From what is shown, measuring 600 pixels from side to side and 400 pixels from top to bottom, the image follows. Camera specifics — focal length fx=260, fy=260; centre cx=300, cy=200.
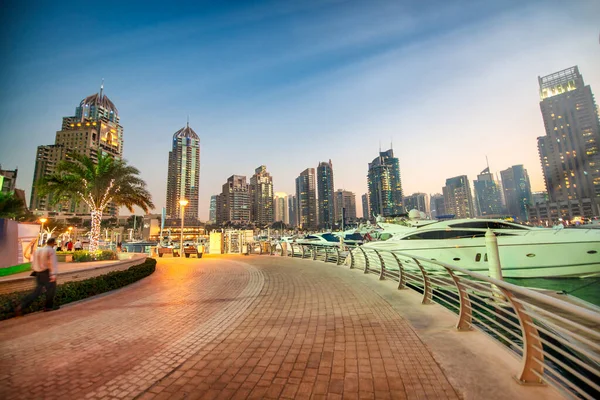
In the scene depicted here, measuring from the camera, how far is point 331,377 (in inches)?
134

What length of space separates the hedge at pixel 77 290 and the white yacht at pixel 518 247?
13531 mm

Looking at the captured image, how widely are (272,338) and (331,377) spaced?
165 centimetres

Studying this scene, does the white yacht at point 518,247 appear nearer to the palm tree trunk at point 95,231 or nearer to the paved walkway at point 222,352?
the paved walkway at point 222,352

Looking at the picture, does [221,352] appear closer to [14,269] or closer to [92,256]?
[14,269]

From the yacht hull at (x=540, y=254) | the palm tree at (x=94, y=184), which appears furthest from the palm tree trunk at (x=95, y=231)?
the yacht hull at (x=540, y=254)

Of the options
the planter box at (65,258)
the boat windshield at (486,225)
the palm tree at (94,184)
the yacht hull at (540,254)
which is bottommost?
the yacht hull at (540,254)

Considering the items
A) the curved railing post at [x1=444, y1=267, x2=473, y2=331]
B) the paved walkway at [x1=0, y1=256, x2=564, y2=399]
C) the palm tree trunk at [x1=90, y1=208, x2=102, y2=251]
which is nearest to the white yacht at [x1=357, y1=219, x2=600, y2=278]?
the paved walkway at [x1=0, y1=256, x2=564, y2=399]

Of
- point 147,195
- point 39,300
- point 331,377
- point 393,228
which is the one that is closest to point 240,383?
point 331,377

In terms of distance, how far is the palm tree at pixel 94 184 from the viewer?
16.3 m

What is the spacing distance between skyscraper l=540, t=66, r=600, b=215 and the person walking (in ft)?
584

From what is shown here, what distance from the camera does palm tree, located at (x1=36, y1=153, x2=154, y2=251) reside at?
16.3 metres

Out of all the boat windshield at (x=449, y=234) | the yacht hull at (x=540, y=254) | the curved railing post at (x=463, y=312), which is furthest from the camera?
the boat windshield at (x=449, y=234)

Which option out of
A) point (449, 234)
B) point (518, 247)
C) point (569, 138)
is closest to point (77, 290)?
point (449, 234)

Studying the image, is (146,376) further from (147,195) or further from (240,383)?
(147,195)
